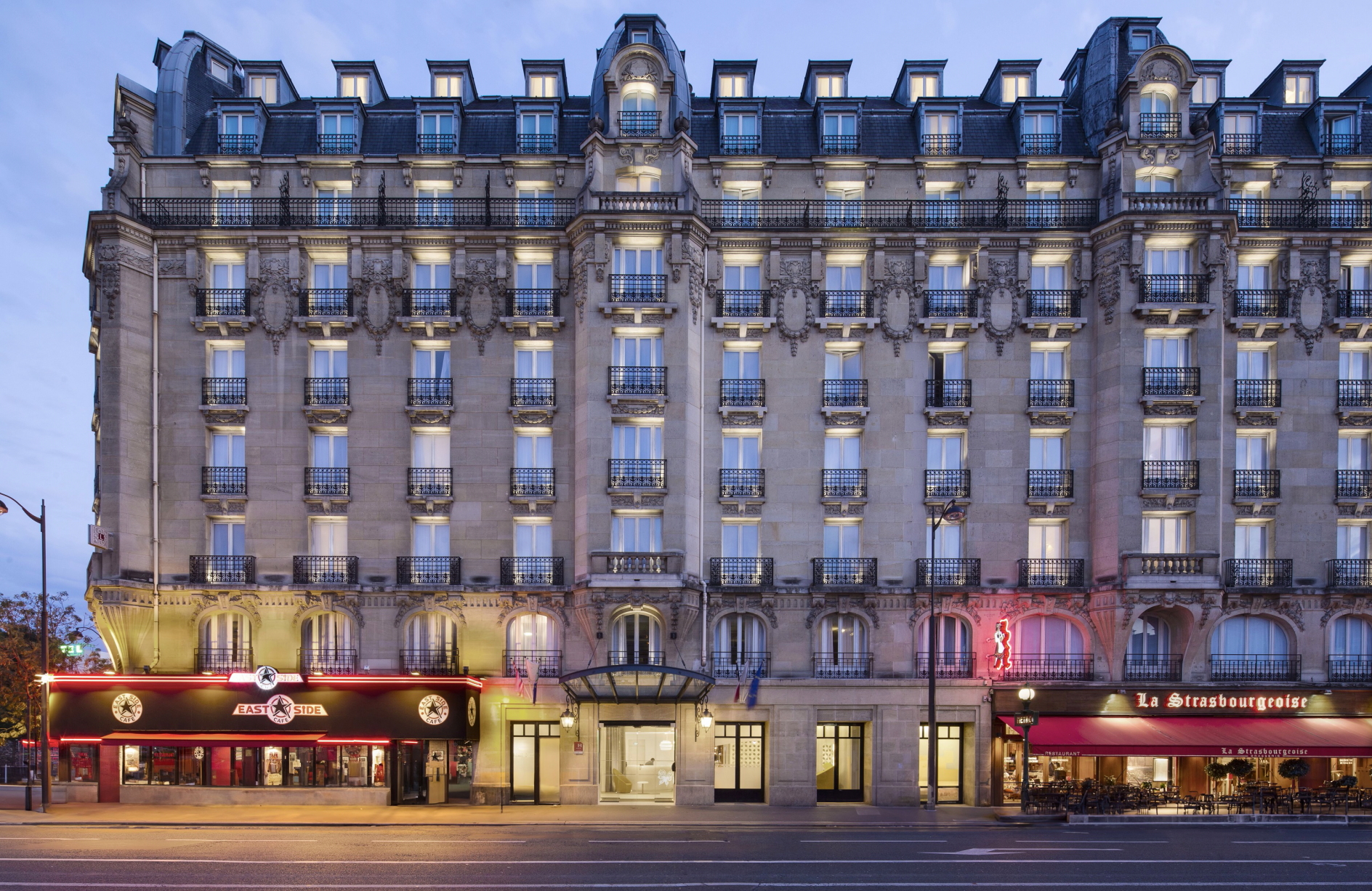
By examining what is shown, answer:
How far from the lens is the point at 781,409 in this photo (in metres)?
33.5

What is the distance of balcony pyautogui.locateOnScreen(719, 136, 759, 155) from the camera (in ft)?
115

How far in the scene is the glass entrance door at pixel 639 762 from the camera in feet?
107

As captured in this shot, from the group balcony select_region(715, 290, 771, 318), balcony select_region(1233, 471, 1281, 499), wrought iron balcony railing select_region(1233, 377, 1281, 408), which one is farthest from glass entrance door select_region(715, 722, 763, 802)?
wrought iron balcony railing select_region(1233, 377, 1281, 408)

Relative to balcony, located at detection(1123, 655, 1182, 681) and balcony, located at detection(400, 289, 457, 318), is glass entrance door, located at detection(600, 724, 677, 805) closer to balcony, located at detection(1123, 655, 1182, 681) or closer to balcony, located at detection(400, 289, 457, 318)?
balcony, located at detection(400, 289, 457, 318)

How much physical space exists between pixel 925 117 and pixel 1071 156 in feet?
19.6

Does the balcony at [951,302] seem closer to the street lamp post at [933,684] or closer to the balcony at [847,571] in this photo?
the street lamp post at [933,684]

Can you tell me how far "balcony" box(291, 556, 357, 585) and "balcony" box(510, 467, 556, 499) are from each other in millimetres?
6680

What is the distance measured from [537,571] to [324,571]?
8.06 metres

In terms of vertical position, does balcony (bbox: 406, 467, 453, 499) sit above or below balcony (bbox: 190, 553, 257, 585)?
above

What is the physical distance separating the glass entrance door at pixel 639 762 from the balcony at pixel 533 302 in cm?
1598

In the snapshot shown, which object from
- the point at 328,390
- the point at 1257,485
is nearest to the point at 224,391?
the point at 328,390

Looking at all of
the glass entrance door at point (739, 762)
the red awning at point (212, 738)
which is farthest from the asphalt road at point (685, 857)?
the glass entrance door at point (739, 762)

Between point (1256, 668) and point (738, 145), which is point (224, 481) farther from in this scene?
point (1256, 668)

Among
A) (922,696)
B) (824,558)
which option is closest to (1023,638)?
(922,696)
